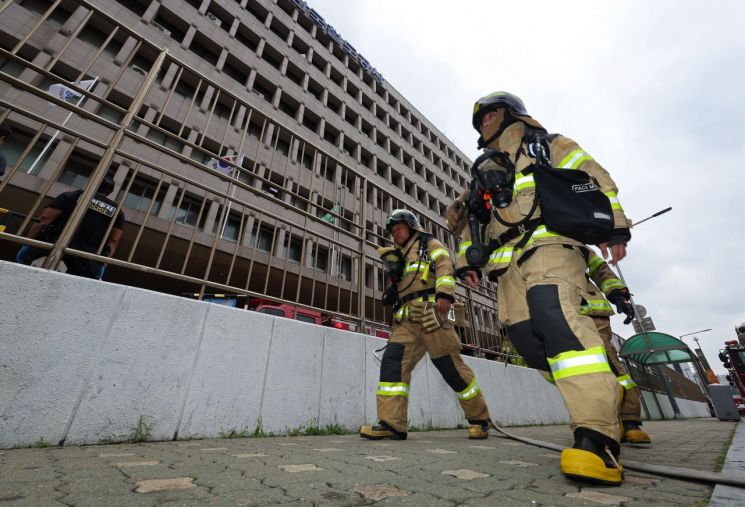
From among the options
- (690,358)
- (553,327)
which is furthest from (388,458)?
(690,358)

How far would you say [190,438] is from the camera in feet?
7.82

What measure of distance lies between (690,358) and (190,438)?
1357 centimetres

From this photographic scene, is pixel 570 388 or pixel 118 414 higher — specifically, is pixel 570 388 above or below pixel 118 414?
above

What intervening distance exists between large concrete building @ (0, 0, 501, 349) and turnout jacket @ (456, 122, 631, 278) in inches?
81.3

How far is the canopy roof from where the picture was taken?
9.48 m

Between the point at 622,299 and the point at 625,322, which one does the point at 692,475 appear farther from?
the point at 625,322

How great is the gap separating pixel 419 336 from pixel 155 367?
2293 millimetres

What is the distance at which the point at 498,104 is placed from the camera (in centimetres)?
246

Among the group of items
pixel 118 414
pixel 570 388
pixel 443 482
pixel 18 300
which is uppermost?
pixel 18 300

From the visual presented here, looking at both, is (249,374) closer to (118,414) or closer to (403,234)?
(118,414)

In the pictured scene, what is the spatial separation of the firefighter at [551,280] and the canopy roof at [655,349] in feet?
35.5

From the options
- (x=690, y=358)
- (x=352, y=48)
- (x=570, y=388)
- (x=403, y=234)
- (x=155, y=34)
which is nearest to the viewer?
(x=570, y=388)

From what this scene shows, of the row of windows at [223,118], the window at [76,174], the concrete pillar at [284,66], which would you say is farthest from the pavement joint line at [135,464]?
the concrete pillar at [284,66]

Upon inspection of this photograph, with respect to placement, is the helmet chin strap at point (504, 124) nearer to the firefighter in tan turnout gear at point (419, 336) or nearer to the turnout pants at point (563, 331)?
the turnout pants at point (563, 331)
